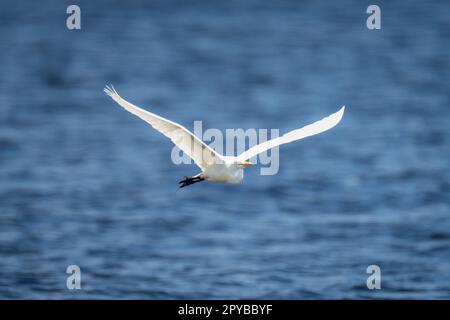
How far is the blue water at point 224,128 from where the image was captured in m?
19.2

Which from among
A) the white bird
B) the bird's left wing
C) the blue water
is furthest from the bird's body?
the blue water

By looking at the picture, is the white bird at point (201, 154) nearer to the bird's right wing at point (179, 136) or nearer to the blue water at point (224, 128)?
the bird's right wing at point (179, 136)

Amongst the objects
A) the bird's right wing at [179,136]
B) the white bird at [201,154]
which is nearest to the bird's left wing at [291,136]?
the white bird at [201,154]

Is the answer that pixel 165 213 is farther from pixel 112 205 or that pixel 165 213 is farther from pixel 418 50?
pixel 418 50

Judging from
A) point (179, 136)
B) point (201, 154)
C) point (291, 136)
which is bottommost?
point (201, 154)

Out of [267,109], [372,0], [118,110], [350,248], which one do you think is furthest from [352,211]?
[372,0]

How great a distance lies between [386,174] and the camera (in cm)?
2559

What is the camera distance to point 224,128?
29.0 metres

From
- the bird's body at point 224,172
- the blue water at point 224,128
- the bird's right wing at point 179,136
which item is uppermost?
the blue water at point 224,128

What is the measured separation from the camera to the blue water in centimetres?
1920

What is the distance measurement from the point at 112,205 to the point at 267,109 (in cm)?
1034

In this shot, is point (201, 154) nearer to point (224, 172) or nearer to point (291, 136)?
point (224, 172)

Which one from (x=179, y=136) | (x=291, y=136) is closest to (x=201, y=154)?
(x=179, y=136)
